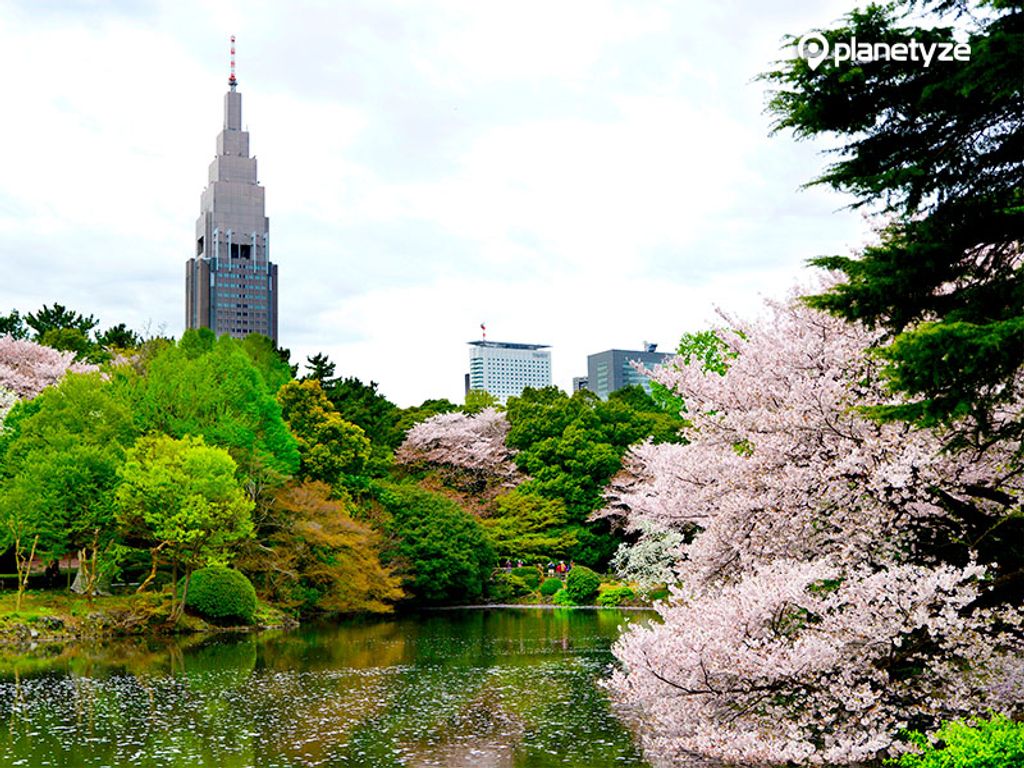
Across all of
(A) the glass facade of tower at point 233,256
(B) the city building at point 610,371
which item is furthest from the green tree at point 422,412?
(B) the city building at point 610,371

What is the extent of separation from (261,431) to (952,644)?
26630 millimetres

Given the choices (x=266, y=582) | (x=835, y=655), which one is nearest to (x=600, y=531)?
(x=266, y=582)

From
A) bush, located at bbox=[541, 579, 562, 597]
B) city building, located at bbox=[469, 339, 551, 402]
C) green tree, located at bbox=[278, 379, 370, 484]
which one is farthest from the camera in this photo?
city building, located at bbox=[469, 339, 551, 402]

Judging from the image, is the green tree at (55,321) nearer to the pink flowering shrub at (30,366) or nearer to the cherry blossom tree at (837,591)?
the pink flowering shrub at (30,366)

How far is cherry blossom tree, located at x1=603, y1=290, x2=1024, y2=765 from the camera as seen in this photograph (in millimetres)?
10094

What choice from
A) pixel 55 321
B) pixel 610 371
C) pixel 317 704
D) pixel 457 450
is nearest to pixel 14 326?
pixel 55 321

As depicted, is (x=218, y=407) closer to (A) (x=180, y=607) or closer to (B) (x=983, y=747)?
(A) (x=180, y=607)

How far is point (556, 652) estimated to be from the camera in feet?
78.0

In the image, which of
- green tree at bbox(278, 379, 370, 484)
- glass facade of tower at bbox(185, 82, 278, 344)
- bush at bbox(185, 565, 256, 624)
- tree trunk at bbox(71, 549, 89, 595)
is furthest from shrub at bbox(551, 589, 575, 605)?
glass facade of tower at bbox(185, 82, 278, 344)

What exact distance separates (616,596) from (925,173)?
109ft

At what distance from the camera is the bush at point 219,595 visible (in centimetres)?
2958

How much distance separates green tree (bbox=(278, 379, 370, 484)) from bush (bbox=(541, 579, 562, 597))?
31.0 ft

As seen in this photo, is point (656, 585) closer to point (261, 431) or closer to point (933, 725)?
point (261, 431)

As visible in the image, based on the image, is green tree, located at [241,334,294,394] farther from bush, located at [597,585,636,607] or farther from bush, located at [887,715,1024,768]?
bush, located at [887,715,1024,768]
